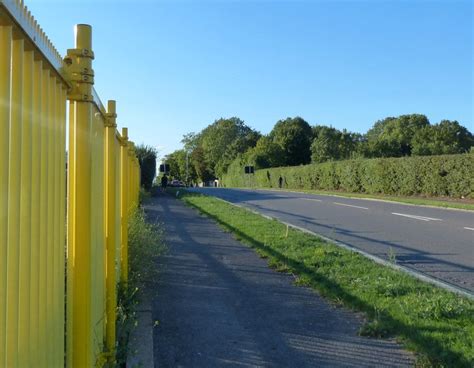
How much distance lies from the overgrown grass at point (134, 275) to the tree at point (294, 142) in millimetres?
72821

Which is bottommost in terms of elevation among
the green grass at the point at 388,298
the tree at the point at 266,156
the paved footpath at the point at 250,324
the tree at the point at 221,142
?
the paved footpath at the point at 250,324

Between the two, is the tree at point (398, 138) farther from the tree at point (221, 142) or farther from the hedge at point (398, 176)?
the tree at point (221, 142)

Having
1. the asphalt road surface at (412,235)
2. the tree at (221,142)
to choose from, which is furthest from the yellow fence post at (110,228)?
the tree at (221,142)

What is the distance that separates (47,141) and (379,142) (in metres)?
75.0

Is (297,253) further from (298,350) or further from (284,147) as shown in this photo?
(284,147)

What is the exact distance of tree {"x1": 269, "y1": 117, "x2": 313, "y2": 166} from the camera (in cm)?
8012

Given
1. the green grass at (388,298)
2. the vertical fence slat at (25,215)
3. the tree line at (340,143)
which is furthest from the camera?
the tree line at (340,143)

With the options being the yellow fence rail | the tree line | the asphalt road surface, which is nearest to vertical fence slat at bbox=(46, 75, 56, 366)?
the yellow fence rail

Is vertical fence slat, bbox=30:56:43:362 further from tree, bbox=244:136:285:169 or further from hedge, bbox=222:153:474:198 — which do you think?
tree, bbox=244:136:285:169

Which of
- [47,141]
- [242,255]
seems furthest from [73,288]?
[242,255]

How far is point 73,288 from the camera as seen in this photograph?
2629 mm

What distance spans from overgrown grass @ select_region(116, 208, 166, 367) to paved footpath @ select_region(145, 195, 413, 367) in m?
0.27

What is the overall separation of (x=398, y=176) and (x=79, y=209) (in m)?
30.2

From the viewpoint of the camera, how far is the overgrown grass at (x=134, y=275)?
4434 millimetres
